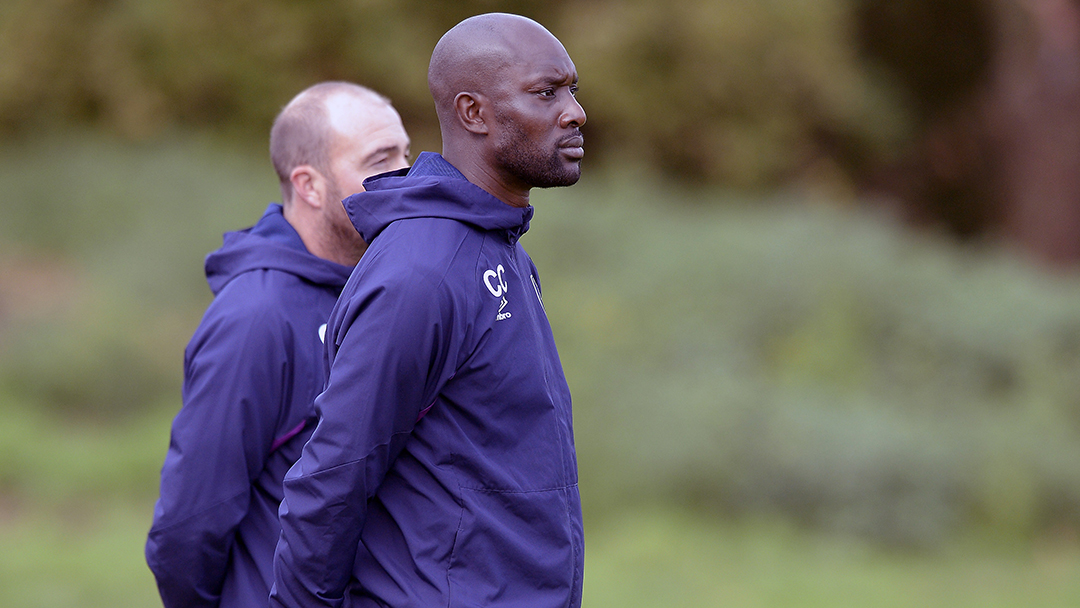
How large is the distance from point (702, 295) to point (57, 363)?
17.8 ft

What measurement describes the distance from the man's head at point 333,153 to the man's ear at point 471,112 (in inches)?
22.7

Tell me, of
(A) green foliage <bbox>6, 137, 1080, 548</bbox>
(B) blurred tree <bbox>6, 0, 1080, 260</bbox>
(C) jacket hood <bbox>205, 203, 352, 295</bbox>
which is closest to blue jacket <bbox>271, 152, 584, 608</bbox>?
(C) jacket hood <bbox>205, 203, 352, 295</bbox>

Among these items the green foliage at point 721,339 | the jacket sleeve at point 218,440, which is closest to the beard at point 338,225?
the jacket sleeve at point 218,440

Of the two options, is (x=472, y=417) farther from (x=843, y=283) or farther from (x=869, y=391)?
(x=843, y=283)

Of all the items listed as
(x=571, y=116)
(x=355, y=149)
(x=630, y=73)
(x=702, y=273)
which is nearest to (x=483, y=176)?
(x=571, y=116)

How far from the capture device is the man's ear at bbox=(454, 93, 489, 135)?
211 cm

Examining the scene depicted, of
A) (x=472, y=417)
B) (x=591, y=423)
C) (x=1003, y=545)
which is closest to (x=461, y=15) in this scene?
(x=591, y=423)

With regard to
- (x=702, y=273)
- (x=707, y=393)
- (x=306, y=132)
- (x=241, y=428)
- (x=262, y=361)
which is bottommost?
(x=241, y=428)

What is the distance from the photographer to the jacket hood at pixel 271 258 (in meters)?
2.70

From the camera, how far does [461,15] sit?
13.0 meters

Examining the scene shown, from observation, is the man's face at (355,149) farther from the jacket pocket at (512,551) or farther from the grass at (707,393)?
the grass at (707,393)

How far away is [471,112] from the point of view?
2125 millimetres

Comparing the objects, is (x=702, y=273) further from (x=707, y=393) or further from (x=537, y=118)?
(x=537, y=118)

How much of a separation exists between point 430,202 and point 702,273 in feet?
27.5
